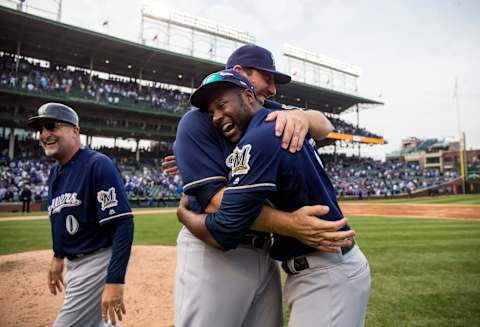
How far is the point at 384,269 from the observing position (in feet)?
17.3

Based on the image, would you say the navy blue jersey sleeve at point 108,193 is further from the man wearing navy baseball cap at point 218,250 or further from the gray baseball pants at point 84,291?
the man wearing navy baseball cap at point 218,250

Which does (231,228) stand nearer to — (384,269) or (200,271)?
(200,271)

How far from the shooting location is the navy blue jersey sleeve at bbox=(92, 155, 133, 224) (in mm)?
2371

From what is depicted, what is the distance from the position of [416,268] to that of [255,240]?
15.5ft

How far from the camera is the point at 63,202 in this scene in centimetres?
248

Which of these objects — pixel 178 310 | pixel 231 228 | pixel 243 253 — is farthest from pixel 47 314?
pixel 231 228

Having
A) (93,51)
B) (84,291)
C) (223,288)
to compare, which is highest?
(93,51)

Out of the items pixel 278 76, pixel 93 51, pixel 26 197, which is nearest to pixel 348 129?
pixel 93 51

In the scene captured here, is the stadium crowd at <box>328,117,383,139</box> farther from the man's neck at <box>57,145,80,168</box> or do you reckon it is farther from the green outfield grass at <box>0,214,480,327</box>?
the man's neck at <box>57,145,80,168</box>

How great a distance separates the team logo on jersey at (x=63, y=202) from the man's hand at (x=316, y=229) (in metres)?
1.79

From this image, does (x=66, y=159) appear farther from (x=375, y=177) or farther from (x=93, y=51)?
(x=375, y=177)

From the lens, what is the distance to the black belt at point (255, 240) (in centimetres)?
171

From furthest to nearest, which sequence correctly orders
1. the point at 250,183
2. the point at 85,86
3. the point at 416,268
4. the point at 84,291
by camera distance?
the point at 85,86, the point at 416,268, the point at 84,291, the point at 250,183

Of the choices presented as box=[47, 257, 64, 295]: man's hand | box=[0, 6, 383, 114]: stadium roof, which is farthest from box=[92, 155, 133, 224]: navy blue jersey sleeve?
box=[0, 6, 383, 114]: stadium roof
